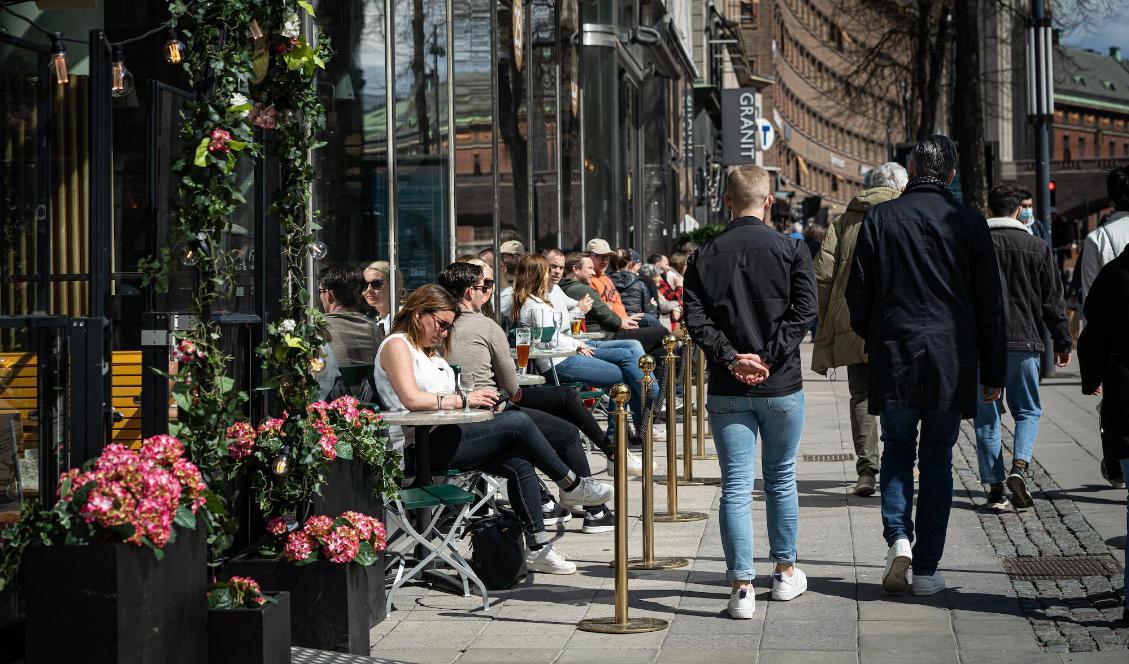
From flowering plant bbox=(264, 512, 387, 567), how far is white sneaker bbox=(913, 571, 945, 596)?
7.99ft

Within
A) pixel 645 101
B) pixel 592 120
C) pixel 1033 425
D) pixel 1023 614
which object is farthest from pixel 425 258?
pixel 645 101

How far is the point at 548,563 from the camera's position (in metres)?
7.84

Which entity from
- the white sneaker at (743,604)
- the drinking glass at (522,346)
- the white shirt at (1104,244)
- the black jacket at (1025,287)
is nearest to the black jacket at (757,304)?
the white sneaker at (743,604)

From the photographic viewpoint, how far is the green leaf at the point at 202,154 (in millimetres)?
5465

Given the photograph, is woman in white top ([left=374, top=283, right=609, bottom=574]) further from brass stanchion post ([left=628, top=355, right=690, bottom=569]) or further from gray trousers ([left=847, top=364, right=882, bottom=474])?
gray trousers ([left=847, top=364, right=882, bottom=474])

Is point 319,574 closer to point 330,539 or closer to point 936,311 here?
point 330,539

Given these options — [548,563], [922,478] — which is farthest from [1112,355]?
[548,563]

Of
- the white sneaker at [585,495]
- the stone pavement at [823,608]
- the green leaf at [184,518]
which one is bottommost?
the stone pavement at [823,608]

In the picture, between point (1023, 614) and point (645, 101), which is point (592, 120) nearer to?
point (645, 101)

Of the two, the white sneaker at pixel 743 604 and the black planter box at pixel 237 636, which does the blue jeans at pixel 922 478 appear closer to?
the white sneaker at pixel 743 604

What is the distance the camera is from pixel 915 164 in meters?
7.27

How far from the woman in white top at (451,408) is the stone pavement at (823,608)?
324mm

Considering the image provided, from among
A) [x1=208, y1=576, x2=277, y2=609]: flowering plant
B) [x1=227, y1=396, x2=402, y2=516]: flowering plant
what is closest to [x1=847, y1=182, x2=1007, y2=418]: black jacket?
[x1=227, y1=396, x2=402, y2=516]: flowering plant

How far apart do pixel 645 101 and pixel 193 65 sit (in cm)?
2620
